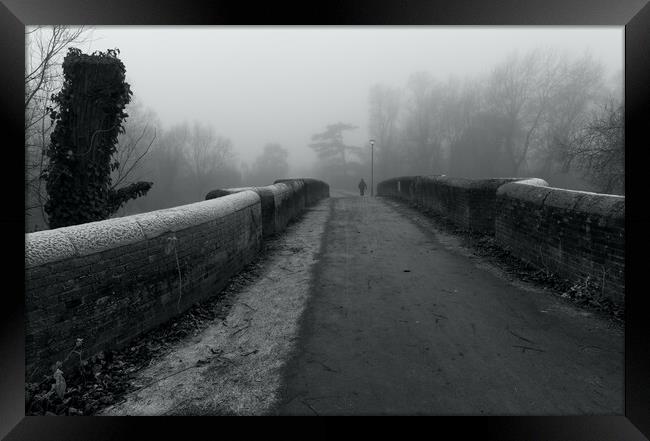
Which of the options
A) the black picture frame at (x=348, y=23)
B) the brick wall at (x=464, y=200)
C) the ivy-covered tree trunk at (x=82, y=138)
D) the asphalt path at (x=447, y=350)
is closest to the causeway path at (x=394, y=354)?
the asphalt path at (x=447, y=350)

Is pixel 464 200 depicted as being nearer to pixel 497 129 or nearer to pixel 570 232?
pixel 570 232

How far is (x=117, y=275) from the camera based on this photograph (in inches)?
119

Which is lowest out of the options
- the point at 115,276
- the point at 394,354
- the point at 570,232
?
the point at 394,354

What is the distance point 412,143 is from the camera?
4969 centimetres

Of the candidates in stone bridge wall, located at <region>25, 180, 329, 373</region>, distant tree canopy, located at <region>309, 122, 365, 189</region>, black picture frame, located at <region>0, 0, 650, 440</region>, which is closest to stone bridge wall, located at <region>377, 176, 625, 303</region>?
black picture frame, located at <region>0, 0, 650, 440</region>

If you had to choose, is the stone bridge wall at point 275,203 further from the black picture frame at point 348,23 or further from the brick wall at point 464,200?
the black picture frame at point 348,23

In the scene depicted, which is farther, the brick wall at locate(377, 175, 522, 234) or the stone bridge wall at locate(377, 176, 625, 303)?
the brick wall at locate(377, 175, 522, 234)

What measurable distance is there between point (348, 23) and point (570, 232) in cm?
387

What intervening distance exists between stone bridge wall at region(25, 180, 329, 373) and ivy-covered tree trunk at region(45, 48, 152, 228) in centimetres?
307

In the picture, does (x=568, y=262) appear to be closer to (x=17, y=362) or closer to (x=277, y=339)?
(x=277, y=339)

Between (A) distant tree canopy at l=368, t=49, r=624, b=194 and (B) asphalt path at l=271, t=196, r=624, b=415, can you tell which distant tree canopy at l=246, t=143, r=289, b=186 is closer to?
(A) distant tree canopy at l=368, t=49, r=624, b=194

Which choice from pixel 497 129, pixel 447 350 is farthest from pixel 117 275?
pixel 497 129

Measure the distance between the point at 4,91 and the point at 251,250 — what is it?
4.24 meters

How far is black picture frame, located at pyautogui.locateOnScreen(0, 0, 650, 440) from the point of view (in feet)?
7.54
